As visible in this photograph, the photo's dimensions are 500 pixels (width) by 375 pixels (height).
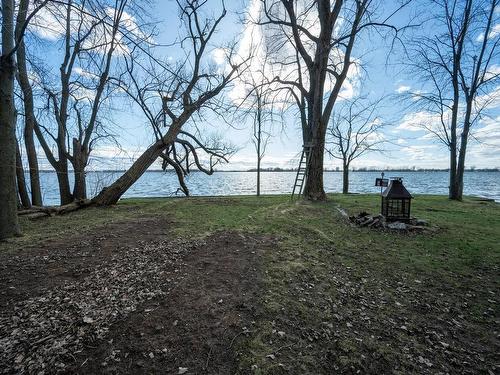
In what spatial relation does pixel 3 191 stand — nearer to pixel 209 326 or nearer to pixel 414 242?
pixel 209 326

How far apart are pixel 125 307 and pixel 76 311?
19.6 inches

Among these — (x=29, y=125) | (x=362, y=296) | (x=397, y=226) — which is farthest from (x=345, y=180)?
(x=29, y=125)

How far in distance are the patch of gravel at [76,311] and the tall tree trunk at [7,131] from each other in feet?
9.63

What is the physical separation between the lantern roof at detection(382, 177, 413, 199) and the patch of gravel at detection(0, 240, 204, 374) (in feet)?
19.3

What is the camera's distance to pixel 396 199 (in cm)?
744

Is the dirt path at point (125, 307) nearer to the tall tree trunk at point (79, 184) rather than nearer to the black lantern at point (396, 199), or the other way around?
the black lantern at point (396, 199)

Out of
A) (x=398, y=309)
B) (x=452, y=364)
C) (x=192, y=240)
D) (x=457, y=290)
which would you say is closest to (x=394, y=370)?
(x=452, y=364)

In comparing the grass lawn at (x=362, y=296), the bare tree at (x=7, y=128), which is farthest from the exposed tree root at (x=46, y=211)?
the bare tree at (x=7, y=128)

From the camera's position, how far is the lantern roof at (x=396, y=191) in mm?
7281

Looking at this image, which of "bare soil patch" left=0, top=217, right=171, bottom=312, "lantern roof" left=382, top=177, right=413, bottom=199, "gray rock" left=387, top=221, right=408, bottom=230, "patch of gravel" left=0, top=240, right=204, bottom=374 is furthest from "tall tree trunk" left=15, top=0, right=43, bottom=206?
"gray rock" left=387, top=221, right=408, bottom=230

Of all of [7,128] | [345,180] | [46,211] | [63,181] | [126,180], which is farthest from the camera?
[345,180]

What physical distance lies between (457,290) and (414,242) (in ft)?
7.62

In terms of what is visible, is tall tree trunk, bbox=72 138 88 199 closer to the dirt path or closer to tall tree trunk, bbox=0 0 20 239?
tall tree trunk, bbox=0 0 20 239

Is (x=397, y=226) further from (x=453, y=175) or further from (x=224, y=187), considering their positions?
(x=224, y=187)
